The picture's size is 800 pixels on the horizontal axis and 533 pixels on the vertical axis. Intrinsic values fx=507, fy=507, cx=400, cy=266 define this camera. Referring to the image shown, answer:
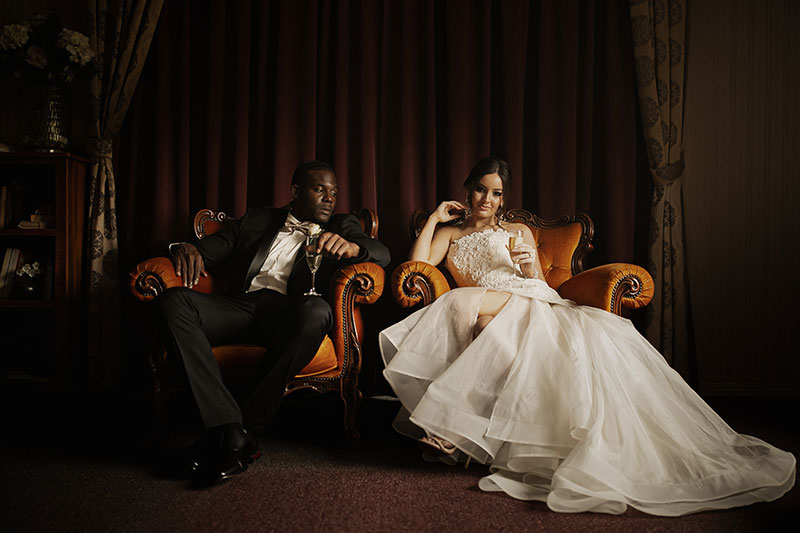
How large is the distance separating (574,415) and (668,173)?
206 centimetres

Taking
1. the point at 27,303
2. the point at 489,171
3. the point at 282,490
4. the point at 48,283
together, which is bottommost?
the point at 282,490

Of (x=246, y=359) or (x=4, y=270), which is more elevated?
(x=4, y=270)

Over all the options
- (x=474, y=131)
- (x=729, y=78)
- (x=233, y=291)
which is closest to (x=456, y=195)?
(x=474, y=131)

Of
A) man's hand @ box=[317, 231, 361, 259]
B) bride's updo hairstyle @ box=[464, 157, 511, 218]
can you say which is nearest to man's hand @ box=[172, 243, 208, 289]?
man's hand @ box=[317, 231, 361, 259]

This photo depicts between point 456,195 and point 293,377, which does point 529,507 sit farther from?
point 456,195

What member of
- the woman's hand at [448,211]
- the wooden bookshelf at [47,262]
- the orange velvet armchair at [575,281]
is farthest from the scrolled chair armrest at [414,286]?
the wooden bookshelf at [47,262]

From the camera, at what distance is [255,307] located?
7.72ft

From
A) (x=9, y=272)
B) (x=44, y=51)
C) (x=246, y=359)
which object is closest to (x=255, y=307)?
(x=246, y=359)

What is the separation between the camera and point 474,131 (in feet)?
10.6

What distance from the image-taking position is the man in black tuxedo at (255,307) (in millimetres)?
1881

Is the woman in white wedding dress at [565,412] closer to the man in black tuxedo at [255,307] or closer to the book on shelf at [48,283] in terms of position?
the man in black tuxedo at [255,307]

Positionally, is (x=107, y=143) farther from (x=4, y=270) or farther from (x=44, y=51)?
(x=4, y=270)

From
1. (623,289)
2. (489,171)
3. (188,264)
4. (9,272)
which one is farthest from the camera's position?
(9,272)

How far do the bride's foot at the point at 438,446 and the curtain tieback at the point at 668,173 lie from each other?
2241 millimetres
